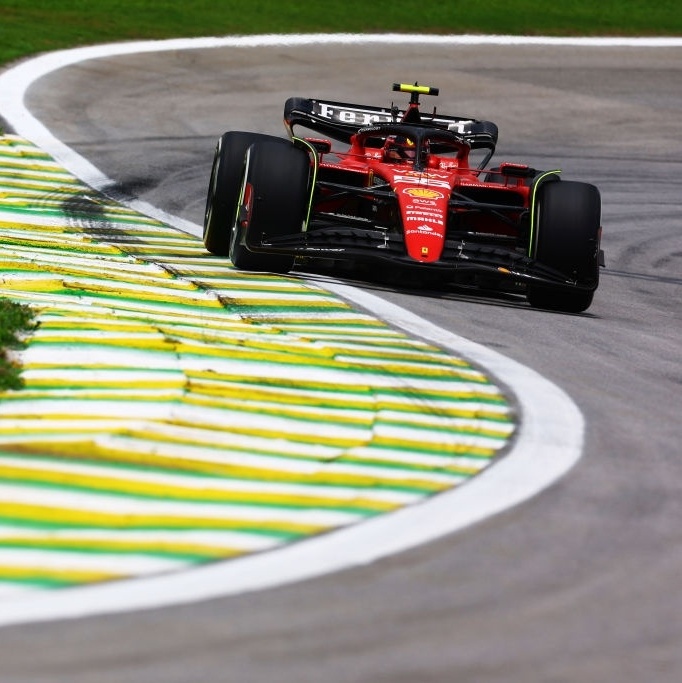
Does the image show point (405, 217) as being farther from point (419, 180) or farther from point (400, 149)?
point (400, 149)

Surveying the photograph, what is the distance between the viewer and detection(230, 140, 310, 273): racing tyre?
9.73m

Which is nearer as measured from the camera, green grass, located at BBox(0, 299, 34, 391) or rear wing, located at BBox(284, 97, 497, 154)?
green grass, located at BBox(0, 299, 34, 391)

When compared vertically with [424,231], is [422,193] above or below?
above

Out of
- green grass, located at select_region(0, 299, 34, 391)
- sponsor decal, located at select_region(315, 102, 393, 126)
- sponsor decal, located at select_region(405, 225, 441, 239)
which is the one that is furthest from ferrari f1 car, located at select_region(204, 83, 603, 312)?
green grass, located at select_region(0, 299, 34, 391)

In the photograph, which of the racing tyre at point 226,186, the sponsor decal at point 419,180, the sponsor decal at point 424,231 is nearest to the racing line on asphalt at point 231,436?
the sponsor decal at point 424,231

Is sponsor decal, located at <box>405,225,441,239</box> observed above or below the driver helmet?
below

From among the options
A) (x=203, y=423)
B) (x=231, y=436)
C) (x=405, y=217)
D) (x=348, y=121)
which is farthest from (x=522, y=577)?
(x=348, y=121)

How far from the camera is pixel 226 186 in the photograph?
10.8 meters

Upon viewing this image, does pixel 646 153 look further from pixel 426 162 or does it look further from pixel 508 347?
pixel 508 347

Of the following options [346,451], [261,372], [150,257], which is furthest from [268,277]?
[346,451]

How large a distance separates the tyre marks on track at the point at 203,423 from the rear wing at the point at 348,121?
2842 millimetres

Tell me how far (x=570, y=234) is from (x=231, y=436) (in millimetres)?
4780

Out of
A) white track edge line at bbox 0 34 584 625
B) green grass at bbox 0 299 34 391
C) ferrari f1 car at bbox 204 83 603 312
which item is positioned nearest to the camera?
white track edge line at bbox 0 34 584 625

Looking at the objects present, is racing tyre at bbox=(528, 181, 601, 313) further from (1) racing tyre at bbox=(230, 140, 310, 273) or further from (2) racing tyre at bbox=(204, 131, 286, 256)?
(2) racing tyre at bbox=(204, 131, 286, 256)
